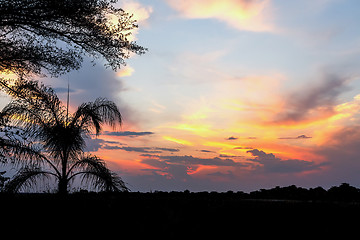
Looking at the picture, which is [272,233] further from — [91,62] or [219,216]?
[91,62]

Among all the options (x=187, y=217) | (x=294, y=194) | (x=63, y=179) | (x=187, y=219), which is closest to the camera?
(x=187, y=219)

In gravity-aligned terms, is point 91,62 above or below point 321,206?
above

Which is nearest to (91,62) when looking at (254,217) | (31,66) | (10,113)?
(31,66)

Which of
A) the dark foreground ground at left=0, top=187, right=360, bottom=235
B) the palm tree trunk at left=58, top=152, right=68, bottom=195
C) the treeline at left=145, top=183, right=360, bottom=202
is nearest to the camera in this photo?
the dark foreground ground at left=0, top=187, right=360, bottom=235

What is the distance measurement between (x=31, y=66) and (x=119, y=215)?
8.60 meters

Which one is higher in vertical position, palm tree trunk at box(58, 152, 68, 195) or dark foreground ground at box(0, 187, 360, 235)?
palm tree trunk at box(58, 152, 68, 195)

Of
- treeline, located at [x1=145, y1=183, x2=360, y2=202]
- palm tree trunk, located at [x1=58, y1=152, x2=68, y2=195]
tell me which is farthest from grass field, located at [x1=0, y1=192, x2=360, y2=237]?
palm tree trunk, located at [x1=58, y1=152, x2=68, y2=195]

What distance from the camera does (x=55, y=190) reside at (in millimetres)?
12320

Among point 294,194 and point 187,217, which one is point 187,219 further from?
point 294,194

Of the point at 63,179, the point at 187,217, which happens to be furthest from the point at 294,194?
the point at 63,179

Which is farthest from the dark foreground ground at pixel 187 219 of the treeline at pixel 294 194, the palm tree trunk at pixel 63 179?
the palm tree trunk at pixel 63 179

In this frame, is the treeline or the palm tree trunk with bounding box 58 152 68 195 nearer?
the treeline

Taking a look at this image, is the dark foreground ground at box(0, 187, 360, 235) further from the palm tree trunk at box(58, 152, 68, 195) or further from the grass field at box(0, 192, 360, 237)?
the palm tree trunk at box(58, 152, 68, 195)

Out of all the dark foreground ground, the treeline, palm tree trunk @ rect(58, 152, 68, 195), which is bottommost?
the dark foreground ground
